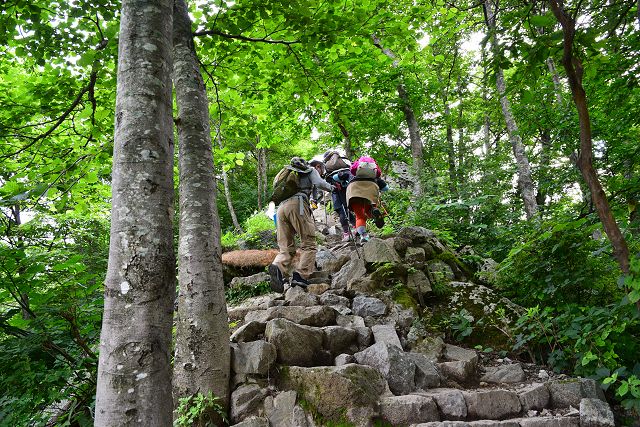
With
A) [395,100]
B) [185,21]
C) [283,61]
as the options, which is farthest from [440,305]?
[395,100]

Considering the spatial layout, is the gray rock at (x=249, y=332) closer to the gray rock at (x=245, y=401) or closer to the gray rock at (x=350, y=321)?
the gray rock at (x=245, y=401)

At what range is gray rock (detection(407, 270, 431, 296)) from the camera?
568 centimetres

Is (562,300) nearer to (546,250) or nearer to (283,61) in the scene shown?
(546,250)

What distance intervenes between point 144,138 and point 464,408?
3.61m

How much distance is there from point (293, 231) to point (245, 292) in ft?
7.29

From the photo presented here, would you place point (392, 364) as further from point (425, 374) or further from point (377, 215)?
point (377, 215)

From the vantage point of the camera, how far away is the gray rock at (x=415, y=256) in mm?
6305

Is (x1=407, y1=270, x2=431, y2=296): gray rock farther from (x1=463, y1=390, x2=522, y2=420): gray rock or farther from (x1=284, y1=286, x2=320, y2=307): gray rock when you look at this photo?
(x1=463, y1=390, x2=522, y2=420): gray rock

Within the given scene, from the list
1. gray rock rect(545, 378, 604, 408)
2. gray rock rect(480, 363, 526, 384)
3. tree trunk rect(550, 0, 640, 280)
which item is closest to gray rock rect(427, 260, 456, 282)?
gray rock rect(480, 363, 526, 384)

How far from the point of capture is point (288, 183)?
6.06 m

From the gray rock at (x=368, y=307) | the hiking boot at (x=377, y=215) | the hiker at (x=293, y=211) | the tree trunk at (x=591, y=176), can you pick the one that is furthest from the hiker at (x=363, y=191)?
the tree trunk at (x=591, y=176)

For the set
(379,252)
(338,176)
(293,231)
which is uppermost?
(338,176)

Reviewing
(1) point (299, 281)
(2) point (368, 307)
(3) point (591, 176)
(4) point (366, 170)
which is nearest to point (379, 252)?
(2) point (368, 307)

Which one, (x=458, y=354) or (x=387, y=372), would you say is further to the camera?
(x=458, y=354)
